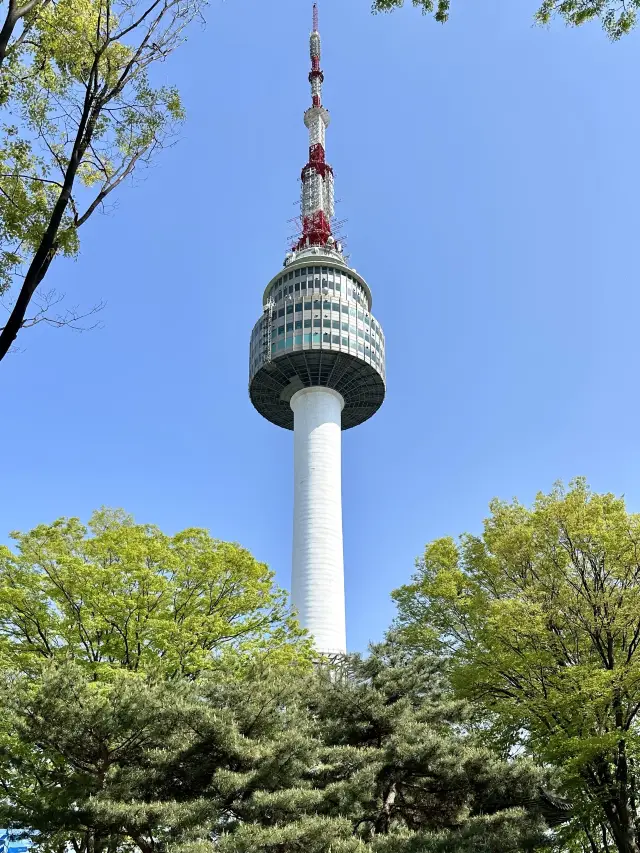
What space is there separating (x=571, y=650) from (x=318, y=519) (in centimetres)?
3312

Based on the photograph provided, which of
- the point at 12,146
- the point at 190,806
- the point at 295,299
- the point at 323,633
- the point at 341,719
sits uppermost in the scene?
the point at 295,299

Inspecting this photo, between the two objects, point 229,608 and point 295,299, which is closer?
point 229,608

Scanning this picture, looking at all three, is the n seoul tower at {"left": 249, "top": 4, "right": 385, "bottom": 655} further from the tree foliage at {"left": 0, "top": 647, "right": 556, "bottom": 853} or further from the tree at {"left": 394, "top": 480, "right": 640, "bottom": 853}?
the tree foliage at {"left": 0, "top": 647, "right": 556, "bottom": 853}

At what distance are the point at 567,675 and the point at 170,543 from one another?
13719 millimetres

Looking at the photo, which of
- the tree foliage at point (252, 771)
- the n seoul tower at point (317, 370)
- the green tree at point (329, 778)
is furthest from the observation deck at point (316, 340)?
the tree foliage at point (252, 771)

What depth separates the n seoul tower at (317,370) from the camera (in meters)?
49.4

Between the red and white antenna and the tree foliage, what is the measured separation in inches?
2113

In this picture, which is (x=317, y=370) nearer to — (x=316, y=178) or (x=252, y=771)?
(x=316, y=178)

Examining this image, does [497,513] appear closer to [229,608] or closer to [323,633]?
[229,608]

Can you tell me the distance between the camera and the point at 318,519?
50.9m

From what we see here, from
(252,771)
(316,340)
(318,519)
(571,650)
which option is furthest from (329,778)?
(316,340)

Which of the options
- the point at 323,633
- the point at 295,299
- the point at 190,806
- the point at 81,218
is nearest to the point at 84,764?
the point at 190,806

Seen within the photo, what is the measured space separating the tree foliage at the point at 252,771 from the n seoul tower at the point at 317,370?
98.3 ft

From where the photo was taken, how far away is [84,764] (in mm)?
16016
